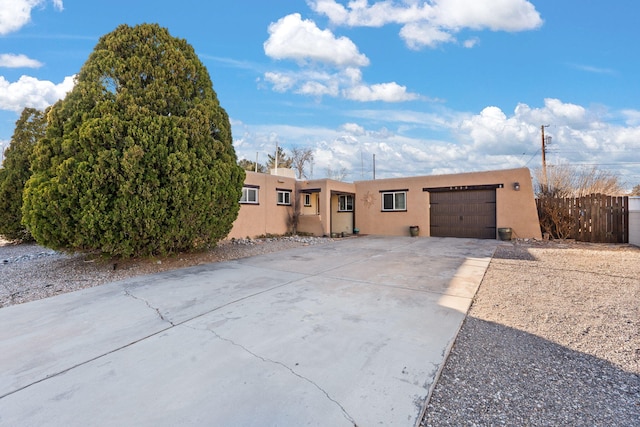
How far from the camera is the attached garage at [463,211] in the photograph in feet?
40.9

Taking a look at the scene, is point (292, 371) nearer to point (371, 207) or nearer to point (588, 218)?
point (371, 207)

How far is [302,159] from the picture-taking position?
35.8 meters

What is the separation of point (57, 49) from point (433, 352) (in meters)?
11.4

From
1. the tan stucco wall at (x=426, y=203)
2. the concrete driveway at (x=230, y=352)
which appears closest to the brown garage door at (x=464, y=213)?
the tan stucco wall at (x=426, y=203)

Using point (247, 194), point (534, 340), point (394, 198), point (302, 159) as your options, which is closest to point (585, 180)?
point (394, 198)

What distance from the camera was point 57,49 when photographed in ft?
26.8

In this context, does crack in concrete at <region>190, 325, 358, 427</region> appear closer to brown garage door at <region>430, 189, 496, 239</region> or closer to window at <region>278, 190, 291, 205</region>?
window at <region>278, 190, 291, 205</region>

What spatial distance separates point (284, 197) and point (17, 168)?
9364mm

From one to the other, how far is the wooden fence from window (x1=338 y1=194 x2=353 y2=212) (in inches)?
325

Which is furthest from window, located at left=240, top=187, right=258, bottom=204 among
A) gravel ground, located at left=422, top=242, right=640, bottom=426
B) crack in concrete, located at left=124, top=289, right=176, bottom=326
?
gravel ground, located at left=422, top=242, right=640, bottom=426

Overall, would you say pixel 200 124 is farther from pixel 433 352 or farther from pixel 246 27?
pixel 433 352

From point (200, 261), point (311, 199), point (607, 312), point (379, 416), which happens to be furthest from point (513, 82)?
point (379, 416)

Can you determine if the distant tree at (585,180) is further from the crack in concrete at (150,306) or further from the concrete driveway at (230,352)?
the crack in concrete at (150,306)

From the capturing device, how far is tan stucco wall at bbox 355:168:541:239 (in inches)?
463
